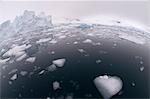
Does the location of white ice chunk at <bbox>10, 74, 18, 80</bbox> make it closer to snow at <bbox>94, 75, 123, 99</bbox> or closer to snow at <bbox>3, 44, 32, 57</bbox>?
snow at <bbox>3, 44, 32, 57</bbox>

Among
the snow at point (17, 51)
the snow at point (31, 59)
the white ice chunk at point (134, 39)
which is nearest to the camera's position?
the snow at point (31, 59)

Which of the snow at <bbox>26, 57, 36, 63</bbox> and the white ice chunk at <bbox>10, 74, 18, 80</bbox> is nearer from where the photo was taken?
the white ice chunk at <bbox>10, 74, 18, 80</bbox>

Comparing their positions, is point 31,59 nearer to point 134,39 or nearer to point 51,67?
point 51,67

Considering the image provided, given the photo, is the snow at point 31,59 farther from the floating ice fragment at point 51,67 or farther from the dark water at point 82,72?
the floating ice fragment at point 51,67

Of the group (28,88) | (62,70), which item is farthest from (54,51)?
(28,88)

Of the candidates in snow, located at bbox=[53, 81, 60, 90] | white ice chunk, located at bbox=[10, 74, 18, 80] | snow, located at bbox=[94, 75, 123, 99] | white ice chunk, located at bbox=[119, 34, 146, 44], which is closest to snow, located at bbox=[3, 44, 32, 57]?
white ice chunk, located at bbox=[10, 74, 18, 80]

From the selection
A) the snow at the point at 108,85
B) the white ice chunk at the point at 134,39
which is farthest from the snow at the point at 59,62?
the white ice chunk at the point at 134,39

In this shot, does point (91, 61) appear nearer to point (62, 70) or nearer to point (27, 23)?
point (62, 70)
